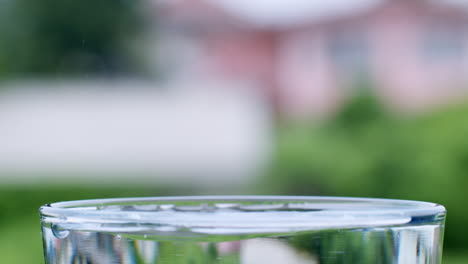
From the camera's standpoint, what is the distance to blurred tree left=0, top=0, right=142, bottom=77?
1506 cm

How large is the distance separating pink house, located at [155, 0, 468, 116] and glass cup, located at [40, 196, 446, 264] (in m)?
15.7

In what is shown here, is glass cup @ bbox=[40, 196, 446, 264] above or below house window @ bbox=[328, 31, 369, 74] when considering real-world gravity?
below

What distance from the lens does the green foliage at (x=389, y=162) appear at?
6711mm

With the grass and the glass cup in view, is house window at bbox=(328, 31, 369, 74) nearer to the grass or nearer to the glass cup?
the grass

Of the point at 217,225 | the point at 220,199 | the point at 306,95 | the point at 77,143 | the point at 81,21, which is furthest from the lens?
the point at 306,95

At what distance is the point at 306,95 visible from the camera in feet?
61.6

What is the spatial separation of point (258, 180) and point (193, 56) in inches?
383

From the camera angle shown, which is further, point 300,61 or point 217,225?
point 300,61

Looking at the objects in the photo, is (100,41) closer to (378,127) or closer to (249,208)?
(378,127)

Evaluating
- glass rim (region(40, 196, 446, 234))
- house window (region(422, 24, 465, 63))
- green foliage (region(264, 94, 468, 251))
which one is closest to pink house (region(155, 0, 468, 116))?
house window (region(422, 24, 465, 63))

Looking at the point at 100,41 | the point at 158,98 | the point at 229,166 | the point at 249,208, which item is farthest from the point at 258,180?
the point at 249,208

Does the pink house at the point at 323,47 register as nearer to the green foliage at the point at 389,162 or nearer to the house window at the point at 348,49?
the house window at the point at 348,49

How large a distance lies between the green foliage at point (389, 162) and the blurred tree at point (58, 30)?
22.7ft

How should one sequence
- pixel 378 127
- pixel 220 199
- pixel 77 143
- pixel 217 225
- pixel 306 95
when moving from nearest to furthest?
pixel 217 225, pixel 220 199, pixel 378 127, pixel 77 143, pixel 306 95
